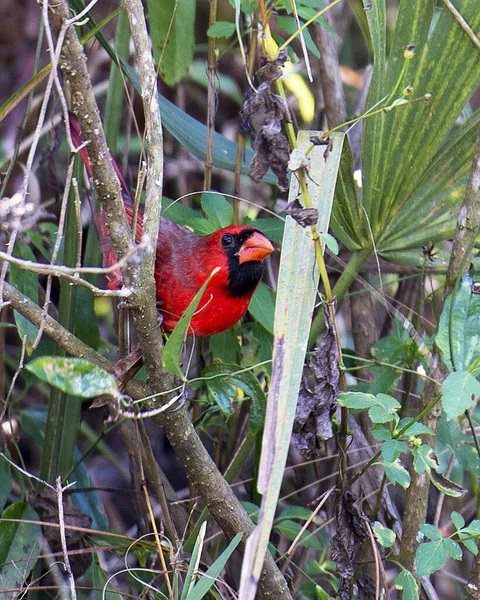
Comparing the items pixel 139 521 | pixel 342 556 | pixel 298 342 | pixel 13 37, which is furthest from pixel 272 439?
pixel 13 37

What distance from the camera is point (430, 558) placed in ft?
5.06

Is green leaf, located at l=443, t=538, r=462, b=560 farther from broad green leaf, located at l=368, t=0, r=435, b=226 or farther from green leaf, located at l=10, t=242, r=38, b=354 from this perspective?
green leaf, located at l=10, t=242, r=38, b=354

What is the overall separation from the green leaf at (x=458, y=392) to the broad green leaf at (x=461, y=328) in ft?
0.60

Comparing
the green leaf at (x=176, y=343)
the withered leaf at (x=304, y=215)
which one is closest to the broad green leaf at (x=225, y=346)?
the green leaf at (x=176, y=343)

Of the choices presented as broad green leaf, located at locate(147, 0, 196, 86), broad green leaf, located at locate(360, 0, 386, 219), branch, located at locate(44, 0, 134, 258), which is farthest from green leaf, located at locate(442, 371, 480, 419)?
broad green leaf, located at locate(147, 0, 196, 86)

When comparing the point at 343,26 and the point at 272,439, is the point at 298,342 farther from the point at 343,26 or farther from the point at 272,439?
the point at 343,26

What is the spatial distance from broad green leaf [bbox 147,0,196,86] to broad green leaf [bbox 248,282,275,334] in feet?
2.39

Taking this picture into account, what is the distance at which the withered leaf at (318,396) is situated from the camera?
1.59 meters

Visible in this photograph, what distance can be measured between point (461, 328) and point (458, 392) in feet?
1.07

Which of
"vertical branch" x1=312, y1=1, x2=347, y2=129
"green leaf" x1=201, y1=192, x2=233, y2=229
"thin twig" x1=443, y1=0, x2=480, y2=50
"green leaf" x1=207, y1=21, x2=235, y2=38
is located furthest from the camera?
"vertical branch" x1=312, y1=1, x2=347, y2=129

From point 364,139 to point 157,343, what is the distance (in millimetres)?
794

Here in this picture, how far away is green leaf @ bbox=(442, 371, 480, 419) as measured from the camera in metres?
1.34

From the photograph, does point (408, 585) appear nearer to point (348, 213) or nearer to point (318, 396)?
point (318, 396)

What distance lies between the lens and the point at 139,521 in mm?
2650
